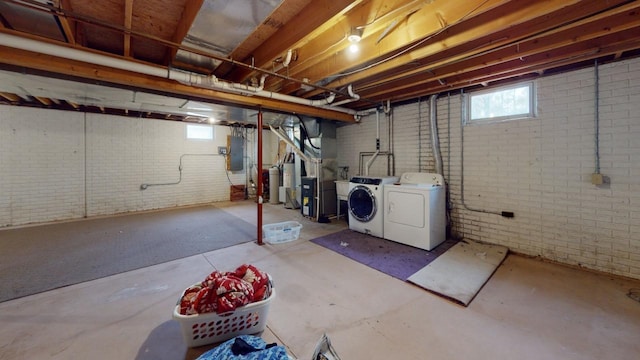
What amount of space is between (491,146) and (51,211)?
8.44 m

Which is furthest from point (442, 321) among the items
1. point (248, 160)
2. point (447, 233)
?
point (248, 160)

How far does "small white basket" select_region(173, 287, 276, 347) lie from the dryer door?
97.4 inches

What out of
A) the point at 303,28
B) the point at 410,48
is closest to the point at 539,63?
the point at 410,48

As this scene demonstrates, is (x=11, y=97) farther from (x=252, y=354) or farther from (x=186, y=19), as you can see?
(x=252, y=354)

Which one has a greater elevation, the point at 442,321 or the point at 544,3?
the point at 544,3

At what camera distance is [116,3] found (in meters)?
1.91

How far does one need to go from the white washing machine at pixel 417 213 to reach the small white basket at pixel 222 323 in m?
2.40

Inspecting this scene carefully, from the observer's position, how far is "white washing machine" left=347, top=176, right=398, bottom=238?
3875 mm

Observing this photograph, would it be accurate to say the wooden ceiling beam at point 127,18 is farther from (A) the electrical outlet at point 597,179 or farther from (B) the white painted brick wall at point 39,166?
(A) the electrical outlet at point 597,179

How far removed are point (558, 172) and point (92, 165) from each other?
28.0 ft

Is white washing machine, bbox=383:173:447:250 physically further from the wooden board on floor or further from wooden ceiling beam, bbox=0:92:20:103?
wooden ceiling beam, bbox=0:92:20:103

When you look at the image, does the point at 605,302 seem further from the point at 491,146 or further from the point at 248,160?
the point at 248,160

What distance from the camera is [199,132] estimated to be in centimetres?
683

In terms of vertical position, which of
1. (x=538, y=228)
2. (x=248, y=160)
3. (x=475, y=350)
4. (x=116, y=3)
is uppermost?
(x=116, y=3)
